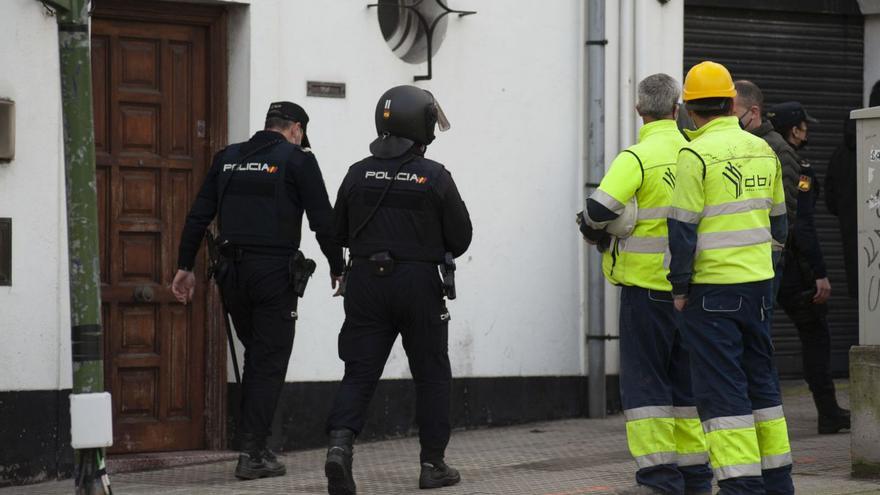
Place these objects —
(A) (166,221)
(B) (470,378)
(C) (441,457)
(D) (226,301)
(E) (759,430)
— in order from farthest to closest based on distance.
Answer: (B) (470,378)
(A) (166,221)
(D) (226,301)
(C) (441,457)
(E) (759,430)

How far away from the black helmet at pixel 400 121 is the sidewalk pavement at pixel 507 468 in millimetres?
1706

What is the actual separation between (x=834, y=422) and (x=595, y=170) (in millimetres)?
2320

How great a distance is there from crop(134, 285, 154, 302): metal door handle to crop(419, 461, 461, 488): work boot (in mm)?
2199

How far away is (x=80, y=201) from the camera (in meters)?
6.80

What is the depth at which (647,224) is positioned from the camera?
799 cm

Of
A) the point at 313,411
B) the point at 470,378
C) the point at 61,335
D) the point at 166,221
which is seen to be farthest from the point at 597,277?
the point at 61,335

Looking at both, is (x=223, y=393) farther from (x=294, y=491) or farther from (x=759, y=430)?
(x=759, y=430)

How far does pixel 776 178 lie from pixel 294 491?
287 cm

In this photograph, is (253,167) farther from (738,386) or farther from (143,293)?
(738,386)

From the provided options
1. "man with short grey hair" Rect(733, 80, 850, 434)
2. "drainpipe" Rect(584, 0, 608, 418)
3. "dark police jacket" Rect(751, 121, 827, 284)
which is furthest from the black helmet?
"drainpipe" Rect(584, 0, 608, 418)

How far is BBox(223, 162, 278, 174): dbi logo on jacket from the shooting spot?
9.05 meters

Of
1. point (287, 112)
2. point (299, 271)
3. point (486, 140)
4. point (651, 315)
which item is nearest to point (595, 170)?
point (486, 140)

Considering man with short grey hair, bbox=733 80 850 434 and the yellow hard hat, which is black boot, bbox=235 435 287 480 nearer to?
the yellow hard hat

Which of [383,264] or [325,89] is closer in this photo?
[383,264]
